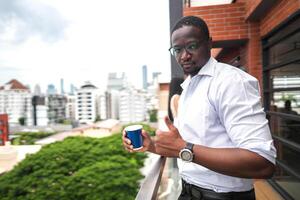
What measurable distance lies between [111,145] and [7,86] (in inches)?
4876

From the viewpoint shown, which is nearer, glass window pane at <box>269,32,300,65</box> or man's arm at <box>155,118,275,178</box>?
man's arm at <box>155,118,275,178</box>

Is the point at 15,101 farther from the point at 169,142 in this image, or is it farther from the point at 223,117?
the point at 223,117

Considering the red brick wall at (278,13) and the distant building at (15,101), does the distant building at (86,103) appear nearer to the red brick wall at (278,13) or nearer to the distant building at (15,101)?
the distant building at (15,101)

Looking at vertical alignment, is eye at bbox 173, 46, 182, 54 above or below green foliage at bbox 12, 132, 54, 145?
above

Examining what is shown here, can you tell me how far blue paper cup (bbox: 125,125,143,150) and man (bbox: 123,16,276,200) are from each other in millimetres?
25

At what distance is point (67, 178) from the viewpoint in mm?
14453

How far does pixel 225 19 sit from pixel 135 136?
3083 mm

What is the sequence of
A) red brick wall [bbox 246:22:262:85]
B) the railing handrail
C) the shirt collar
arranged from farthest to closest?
red brick wall [bbox 246:22:262:85]
the railing handrail
the shirt collar

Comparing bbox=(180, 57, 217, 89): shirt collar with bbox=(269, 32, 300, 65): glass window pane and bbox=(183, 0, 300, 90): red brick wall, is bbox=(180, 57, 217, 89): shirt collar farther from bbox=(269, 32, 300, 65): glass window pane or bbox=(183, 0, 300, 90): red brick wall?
bbox=(183, 0, 300, 90): red brick wall

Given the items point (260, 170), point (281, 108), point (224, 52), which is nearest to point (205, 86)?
point (260, 170)

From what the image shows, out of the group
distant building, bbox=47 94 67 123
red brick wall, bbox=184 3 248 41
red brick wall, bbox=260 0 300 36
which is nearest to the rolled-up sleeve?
red brick wall, bbox=260 0 300 36

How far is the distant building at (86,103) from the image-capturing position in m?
112

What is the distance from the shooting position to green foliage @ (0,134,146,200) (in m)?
13.6

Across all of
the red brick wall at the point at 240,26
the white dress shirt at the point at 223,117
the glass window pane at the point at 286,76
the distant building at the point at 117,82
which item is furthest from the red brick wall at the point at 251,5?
the distant building at the point at 117,82
